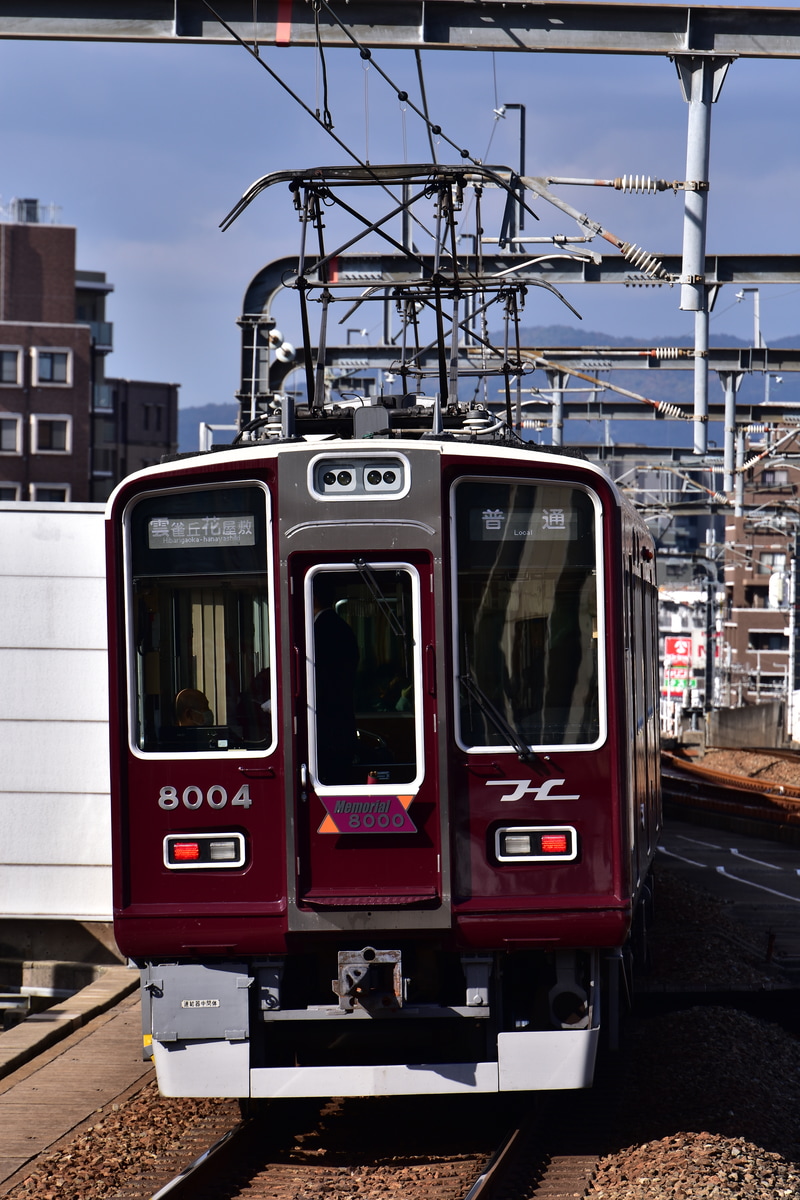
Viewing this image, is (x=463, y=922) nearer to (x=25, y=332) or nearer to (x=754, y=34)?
(x=754, y=34)

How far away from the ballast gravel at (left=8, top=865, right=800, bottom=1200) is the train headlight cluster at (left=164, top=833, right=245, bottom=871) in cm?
132

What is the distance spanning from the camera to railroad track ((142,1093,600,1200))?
6.19 metres

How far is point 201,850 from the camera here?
6484 millimetres

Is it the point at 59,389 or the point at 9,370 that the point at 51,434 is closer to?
the point at 59,389

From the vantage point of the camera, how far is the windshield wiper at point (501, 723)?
6418mm

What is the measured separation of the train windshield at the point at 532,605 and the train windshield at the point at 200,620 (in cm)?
90

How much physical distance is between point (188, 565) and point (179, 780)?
37.1 inches

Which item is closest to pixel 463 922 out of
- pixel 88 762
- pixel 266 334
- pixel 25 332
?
pixel 88 762

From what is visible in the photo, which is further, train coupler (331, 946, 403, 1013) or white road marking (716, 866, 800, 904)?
white road marking (716, 866, 800, 904)

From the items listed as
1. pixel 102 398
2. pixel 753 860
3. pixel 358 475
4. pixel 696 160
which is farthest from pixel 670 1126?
pixel 102 398

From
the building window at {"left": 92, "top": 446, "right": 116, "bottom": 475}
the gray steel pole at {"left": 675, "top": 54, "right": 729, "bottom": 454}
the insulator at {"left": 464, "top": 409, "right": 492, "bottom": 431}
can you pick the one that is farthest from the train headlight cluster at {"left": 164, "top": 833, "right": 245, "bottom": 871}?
the building window at {"left": 92, "top": 446, "right": 116, "bottom": 475}

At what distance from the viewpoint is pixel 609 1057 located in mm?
8312

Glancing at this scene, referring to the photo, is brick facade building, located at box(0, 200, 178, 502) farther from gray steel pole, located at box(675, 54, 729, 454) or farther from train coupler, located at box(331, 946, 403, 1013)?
train coupler, located at box(331, 946, 403, 1013)

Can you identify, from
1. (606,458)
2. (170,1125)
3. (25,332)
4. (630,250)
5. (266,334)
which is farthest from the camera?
(25,332)
